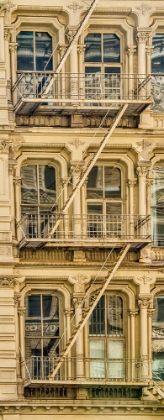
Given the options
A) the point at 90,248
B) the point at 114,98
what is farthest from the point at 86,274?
the point at 114,98

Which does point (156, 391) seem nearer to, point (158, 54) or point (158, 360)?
point (158, 360)

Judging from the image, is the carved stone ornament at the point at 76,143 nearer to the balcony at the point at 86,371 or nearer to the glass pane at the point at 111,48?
the glass pane at the point at 111,48

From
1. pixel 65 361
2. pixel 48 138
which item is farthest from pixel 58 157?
pixel 65 361

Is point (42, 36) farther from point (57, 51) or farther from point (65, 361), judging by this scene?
point (65, 361)

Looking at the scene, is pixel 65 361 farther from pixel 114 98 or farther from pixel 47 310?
pixel 114 98

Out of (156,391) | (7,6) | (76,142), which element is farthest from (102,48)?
(156,391)

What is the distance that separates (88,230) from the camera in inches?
2233

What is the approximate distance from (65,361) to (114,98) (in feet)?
19.7

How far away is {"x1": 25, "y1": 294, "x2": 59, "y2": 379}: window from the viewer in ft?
185

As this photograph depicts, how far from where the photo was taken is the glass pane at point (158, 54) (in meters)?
57.5

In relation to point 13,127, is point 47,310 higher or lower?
lower

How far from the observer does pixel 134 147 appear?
56.8m

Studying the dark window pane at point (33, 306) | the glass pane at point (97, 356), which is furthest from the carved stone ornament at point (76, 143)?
the glass pane at point (97, 356)

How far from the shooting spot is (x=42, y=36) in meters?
57.0
